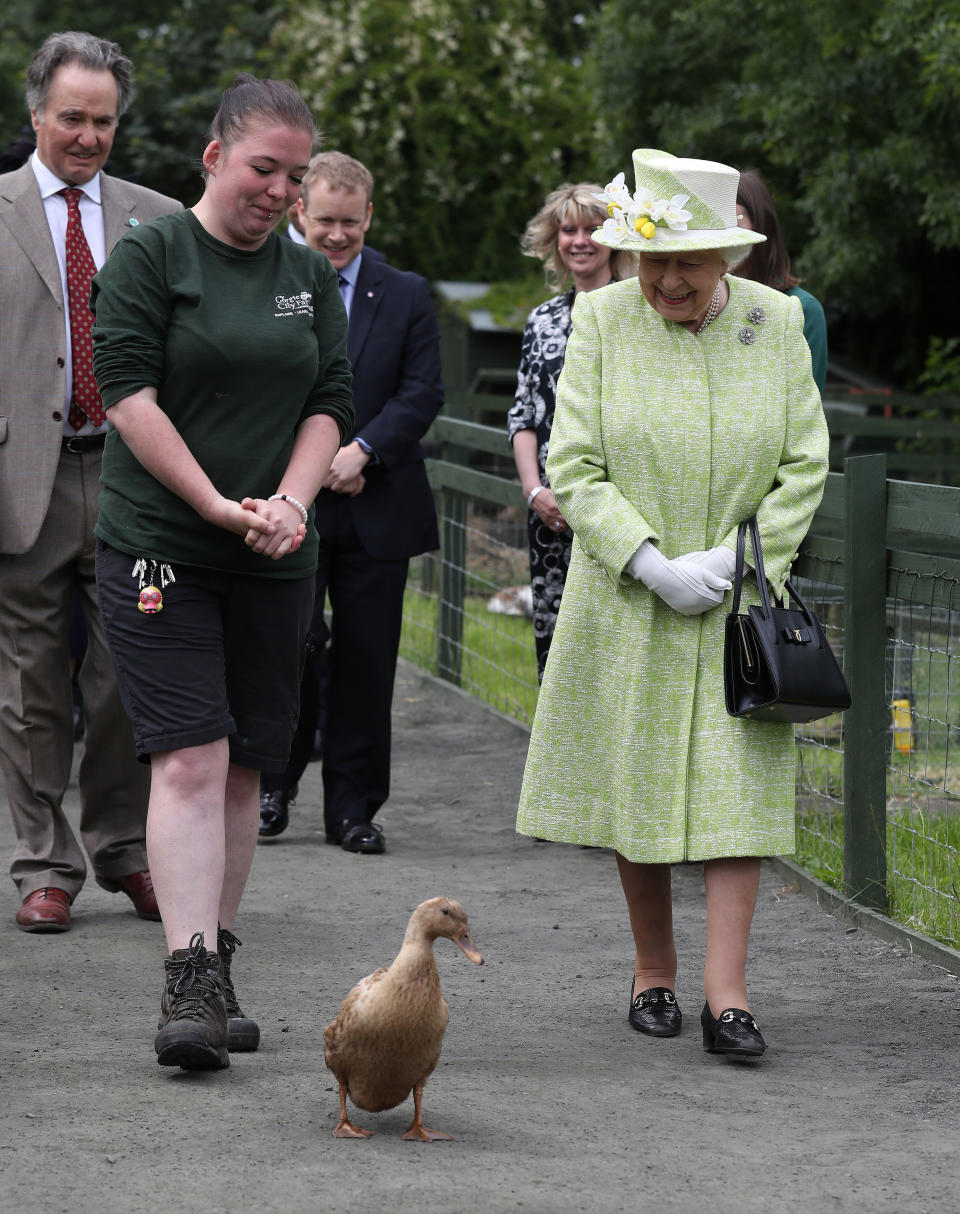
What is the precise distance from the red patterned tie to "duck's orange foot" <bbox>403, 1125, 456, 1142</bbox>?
8.14ft

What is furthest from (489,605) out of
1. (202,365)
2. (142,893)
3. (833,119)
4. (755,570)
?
(833,119)

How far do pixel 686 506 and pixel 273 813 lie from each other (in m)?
2.74

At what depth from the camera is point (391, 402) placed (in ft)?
21.9

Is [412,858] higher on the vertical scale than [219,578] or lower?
lower

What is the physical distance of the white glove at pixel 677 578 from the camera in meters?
4.36

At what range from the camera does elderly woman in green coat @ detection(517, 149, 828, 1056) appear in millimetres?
4391

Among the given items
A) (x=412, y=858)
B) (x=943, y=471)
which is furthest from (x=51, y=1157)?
(x=943, y=471)

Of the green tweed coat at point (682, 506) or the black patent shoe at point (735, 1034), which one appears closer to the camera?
the black patent shoe at point (735, 1034)

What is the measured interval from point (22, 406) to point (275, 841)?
211 centimetres

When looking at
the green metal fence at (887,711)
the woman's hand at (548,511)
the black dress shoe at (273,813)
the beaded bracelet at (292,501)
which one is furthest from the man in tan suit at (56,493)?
the green metal fence at (887,711)

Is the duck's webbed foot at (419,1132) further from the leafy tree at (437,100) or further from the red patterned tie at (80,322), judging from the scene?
the leafy tree at (437,100)

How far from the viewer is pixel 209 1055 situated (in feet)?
13.2

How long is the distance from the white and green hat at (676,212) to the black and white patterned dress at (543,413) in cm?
209

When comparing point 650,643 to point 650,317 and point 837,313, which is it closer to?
point 650,317
